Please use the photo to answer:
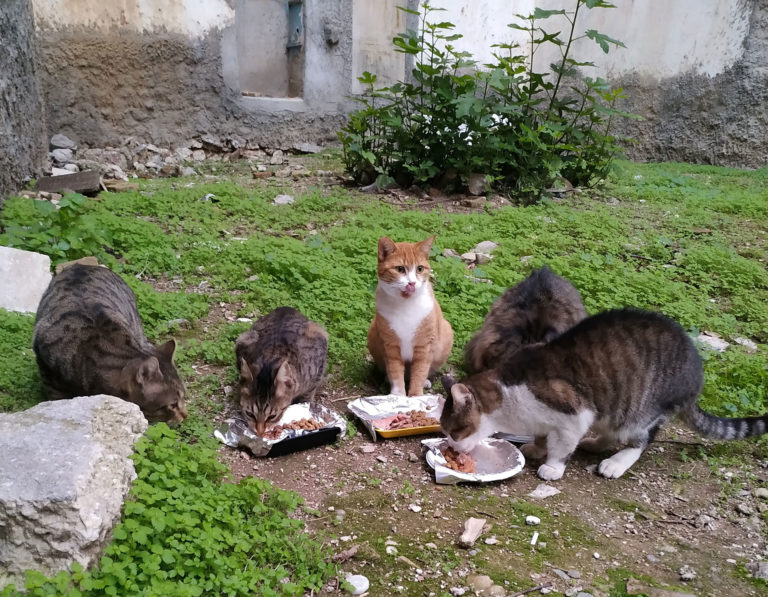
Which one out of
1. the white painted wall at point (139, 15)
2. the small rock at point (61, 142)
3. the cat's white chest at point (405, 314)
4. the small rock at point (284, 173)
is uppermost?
the white painted wall at point (139, 15)

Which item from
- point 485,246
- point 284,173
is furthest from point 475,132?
point 284,173

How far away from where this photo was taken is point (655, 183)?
9.73 metres

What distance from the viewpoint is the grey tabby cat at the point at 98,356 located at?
358 centimetres

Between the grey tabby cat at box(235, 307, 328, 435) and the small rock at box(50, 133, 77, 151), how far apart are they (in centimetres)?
594

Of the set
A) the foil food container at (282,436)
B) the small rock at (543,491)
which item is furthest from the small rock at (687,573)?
the foil food container at (282,436)

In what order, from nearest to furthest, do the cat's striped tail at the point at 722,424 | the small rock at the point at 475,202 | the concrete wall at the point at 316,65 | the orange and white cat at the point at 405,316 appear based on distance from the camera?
the cat's striped tail at the point at 722,424 < the orange and white cat at the point at 405,316 < the small rock at the point at 475,202 < the concrete wall at the point at 316,65

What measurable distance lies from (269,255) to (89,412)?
3173mm

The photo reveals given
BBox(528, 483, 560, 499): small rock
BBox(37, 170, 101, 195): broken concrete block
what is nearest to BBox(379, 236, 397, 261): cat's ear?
BBox(528, 483, 560, 499): small rock

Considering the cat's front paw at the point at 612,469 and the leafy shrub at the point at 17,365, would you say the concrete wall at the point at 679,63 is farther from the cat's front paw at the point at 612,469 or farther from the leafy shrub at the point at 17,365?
the cat's front paw at the point at 612,469

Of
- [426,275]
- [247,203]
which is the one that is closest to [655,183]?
[247,203]

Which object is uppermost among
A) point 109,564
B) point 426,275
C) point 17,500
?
point 426,275

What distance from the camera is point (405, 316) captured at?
4.18 metres

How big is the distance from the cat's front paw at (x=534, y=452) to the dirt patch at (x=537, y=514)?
12 cm

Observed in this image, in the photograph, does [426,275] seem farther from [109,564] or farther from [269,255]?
[109,564]
